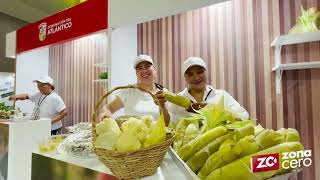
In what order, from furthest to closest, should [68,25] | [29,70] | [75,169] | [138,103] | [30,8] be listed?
[30,8] < [29,70] < [68,25] < [138,103] < [75,169]

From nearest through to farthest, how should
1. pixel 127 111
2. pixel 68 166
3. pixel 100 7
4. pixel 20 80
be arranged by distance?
pixel 68 166 < pixel 127 111 < pixel 100 7 < pixel 20 80

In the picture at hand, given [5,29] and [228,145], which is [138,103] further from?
[5,29]

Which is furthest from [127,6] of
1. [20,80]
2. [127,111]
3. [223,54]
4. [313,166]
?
[20,80]

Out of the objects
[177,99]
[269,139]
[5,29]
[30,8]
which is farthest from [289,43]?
[5,29]

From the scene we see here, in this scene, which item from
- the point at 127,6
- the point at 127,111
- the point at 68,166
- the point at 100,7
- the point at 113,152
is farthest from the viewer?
the point at 100,7

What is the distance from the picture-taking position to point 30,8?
5.22 m

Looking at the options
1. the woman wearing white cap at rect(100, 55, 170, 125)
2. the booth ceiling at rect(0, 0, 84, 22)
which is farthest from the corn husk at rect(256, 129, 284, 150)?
the booth ceiling at rect(0, 0, 84, 22)

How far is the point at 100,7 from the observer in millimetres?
2529

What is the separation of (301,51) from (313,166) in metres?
0.99

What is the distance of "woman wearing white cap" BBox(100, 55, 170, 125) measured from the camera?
2.02 m

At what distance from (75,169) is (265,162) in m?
0.76

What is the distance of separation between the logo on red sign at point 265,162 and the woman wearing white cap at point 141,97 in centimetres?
133

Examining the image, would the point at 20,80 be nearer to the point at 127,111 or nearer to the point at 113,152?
the point at 127,111

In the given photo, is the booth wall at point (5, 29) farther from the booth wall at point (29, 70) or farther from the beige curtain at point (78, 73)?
the beige curtain at point (78, 73)
